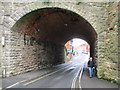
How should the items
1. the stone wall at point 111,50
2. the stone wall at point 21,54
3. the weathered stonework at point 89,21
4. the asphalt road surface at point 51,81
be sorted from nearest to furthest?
the asphalt road surface at point 51,81 → the stone wall at point 111,50 → the weathered stonework at point 89,21 → the stone wall at point 21,54

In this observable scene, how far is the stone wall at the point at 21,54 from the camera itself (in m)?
13.3

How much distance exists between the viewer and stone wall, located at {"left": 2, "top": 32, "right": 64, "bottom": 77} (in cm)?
1330

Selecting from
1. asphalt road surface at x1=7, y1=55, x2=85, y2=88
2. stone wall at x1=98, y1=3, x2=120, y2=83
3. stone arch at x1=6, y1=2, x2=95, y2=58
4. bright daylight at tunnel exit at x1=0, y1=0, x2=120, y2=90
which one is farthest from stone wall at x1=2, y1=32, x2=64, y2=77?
stone wall at x1=98, y1=3, x2=120, y2=83

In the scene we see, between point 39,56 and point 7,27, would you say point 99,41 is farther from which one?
point 39,56

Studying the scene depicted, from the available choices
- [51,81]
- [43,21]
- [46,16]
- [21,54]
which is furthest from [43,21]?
[51,81]

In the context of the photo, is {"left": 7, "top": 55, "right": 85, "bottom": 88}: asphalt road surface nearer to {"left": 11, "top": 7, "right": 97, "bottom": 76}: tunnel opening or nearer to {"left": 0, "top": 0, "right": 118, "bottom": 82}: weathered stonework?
{"left": 0, "top": 0, "right": 118, "bottom": 82}: weathered stonework

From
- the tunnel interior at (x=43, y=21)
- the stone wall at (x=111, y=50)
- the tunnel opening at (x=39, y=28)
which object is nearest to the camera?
the stone wall at (x=111, y=50)

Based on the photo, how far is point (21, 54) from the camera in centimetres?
1490

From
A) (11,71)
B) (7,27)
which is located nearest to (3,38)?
(7,27)

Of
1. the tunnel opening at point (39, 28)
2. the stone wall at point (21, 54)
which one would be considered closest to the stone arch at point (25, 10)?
the tunnel opening at point (39, 28)

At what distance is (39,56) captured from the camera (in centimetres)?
1941

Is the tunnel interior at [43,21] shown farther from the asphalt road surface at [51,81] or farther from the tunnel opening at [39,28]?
the asphalt road surface at [51,81]

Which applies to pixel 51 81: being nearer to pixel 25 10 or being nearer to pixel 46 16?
pixel 25 10

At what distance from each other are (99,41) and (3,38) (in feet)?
21.8
